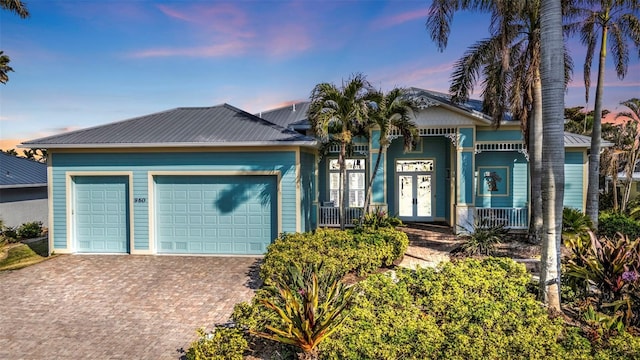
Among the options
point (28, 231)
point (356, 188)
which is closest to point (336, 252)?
point (356, 188)

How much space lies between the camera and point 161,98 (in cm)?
1571

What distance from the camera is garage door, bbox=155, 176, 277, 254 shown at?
11.0 m

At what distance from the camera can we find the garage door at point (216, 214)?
1096cm

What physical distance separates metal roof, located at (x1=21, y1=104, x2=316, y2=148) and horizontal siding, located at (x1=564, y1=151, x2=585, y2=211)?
11444 millimetres

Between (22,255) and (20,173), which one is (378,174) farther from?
(20,173)

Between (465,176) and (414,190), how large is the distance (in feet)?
10.0

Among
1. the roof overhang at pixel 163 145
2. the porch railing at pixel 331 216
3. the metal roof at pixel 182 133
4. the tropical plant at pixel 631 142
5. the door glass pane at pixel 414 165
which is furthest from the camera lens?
the door glass pane at pixel 414 165

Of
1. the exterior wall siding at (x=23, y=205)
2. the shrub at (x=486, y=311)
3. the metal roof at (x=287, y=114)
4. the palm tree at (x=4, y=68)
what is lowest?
the shrub at (x=486, y=311)

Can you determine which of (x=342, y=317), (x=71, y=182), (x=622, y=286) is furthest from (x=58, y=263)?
(x=622, y=286)

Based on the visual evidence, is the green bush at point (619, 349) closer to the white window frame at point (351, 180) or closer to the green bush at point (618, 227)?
the green bush at point (618, 227)

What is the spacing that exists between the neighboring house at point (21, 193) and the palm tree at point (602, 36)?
23.2 meters

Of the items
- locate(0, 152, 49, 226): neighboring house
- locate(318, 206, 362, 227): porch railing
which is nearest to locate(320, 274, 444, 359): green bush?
locate(318, 206, 362, 227): porch railing

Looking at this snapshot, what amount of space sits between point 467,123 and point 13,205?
20116 millimetres

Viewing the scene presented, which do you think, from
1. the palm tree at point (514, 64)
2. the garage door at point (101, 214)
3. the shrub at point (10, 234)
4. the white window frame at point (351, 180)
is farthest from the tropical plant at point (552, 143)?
the shrub at point (10, 234)
